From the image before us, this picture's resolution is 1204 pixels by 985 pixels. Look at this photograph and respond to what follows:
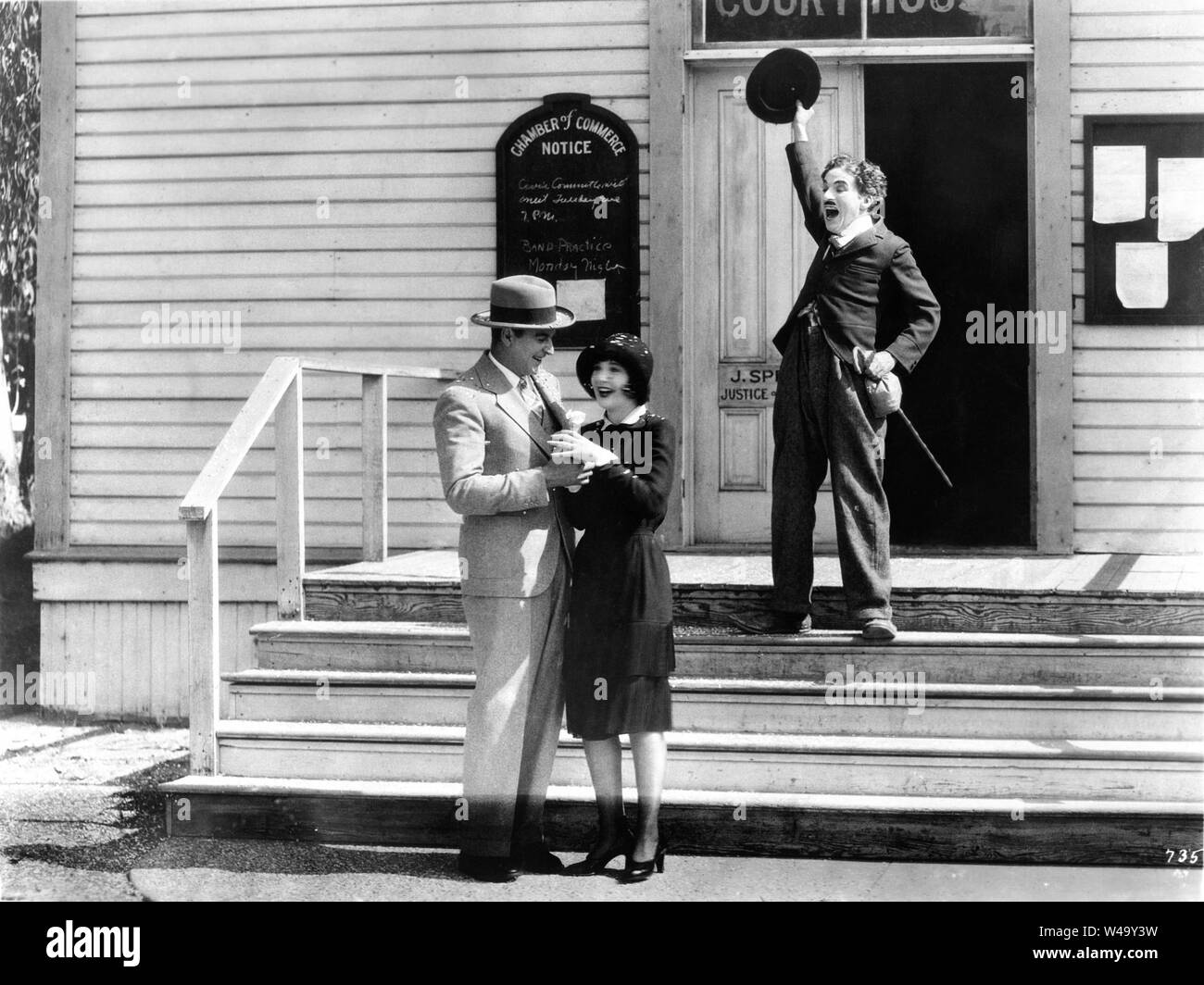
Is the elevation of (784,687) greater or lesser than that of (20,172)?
lesser

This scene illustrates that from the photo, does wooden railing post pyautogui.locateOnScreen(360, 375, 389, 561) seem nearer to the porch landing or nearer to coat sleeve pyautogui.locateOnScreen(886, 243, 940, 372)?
the porch landing

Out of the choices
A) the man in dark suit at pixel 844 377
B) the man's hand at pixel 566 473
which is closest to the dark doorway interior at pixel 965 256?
the man in dark suit at pixel 844 377

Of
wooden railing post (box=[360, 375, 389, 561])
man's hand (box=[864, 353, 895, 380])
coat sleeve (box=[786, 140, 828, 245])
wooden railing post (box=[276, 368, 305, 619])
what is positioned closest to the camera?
man's hand (box=[864, 353, 895, 380])

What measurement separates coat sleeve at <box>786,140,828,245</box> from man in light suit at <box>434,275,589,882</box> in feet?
3.76

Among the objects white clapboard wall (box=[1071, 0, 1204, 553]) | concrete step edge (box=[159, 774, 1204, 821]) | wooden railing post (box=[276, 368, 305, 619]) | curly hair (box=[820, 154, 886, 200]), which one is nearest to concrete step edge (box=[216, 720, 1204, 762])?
concrete step edge (box=[159, 774, 1204, 821])

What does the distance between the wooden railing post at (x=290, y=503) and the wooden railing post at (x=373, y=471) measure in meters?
0.86

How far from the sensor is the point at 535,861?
4918 mm

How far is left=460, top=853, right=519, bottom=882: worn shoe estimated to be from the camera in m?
4.87

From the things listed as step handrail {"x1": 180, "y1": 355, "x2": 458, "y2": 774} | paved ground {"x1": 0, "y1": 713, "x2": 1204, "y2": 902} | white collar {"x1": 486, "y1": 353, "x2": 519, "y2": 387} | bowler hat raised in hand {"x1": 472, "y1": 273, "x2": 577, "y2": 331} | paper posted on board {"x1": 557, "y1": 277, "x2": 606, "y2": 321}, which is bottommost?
paved ground {"x1": 0, "y1": 713, "x2": 1204, "y2": 902}

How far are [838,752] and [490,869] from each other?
1318 mm

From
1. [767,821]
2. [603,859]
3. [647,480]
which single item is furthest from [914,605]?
[603,859]

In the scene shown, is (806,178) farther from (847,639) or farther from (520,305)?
(847,639)

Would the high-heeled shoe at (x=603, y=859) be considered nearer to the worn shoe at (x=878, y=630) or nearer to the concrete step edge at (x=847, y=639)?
the concrete step edge at (x=847, y=639)

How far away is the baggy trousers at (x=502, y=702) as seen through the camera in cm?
484
